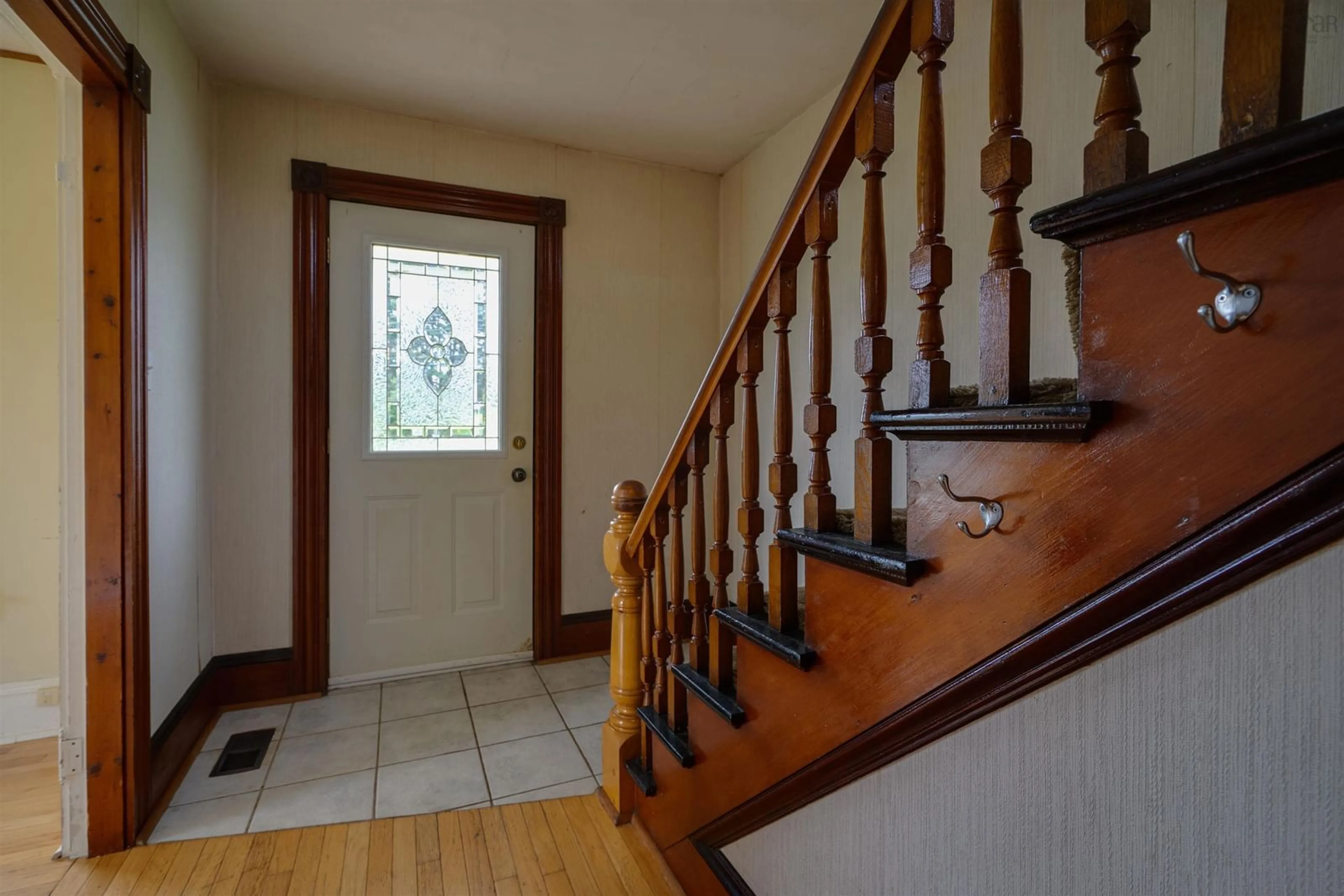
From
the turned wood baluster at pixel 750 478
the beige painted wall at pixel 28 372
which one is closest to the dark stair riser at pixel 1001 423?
the turned wood baluster at pixel 750 478

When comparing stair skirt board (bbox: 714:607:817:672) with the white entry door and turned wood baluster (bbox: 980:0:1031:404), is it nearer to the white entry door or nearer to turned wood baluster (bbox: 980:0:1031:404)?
turned wood baluster (bbox: 980:0:1031:404)

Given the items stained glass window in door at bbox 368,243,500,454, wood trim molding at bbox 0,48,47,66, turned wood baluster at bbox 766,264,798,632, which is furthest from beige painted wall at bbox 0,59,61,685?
turned wood baluster at bbox 766,264,798,632

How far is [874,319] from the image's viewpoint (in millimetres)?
896

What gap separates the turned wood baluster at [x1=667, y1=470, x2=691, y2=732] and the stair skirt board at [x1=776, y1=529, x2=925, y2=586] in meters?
0.46

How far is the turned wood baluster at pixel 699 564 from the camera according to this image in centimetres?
140

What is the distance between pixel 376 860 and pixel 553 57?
2645 millimetres

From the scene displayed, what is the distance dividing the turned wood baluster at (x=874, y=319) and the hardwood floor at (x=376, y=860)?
119 cm

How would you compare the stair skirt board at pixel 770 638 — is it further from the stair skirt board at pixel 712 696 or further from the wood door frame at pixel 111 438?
the wood door frame at pixel 111 438

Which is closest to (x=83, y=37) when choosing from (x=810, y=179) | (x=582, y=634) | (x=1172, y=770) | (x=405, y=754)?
(x=810, y=179)

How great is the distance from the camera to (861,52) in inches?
34.8

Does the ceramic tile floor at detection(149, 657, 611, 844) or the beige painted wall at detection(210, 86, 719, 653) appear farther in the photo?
the beige painted wall at detection(210, 86, 719, 653)

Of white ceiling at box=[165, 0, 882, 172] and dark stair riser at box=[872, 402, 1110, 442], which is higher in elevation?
white ceiling at box=[165, 0, 882, 172]

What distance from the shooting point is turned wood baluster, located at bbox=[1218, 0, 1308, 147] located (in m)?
0.51

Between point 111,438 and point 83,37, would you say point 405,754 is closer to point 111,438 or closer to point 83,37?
point 111,438
